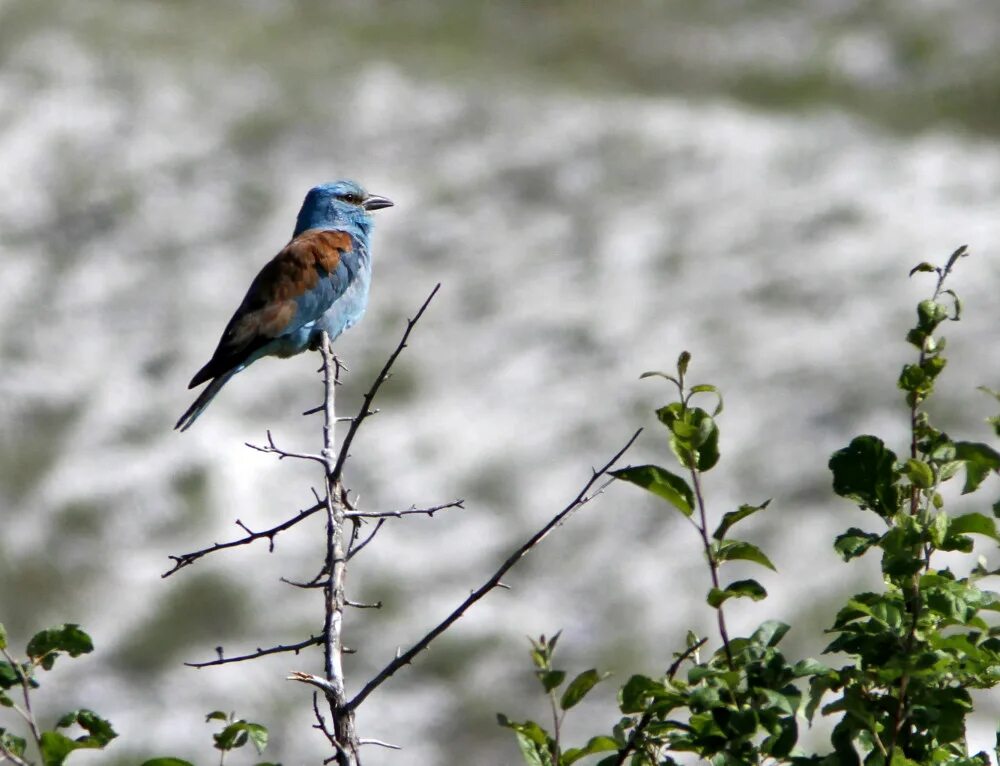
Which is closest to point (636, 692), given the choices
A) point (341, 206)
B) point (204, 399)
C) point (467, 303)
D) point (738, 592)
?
point (738, 592)

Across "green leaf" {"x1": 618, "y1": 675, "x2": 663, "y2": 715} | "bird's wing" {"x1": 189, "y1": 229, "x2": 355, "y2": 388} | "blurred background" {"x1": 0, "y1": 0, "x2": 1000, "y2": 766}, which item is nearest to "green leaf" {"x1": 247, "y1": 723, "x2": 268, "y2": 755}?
"green leaf" {"x1": 618, "y1": 675, "x2": 663, "y2": 715}

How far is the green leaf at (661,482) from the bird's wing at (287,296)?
323cm

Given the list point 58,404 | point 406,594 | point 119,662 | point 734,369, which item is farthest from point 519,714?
point 58,404

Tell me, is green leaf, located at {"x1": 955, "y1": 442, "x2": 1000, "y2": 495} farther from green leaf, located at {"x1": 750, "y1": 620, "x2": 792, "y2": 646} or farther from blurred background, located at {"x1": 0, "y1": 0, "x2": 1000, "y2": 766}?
blurred background, located at {"x1": 0, "y1": 0, "x2": 1000, "y2": 766}

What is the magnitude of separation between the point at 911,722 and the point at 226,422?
7.14 metres

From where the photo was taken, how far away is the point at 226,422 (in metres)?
8.70

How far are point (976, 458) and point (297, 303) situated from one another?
12.5ft

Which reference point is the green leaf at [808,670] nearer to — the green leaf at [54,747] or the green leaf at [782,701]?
the green leaf at [782,701]

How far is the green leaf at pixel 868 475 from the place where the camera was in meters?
1.95

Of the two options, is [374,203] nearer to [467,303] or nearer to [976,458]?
[467,303]

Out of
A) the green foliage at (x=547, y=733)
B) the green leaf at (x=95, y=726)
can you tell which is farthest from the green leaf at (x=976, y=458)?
the green leaf at (x=95, y=726)

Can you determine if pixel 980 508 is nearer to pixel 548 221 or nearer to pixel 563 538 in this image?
pixel 563 538

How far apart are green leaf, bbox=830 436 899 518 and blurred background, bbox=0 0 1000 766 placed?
4894mm

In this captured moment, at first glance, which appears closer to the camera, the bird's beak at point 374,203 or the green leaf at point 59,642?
the green leaf at point 59,642
